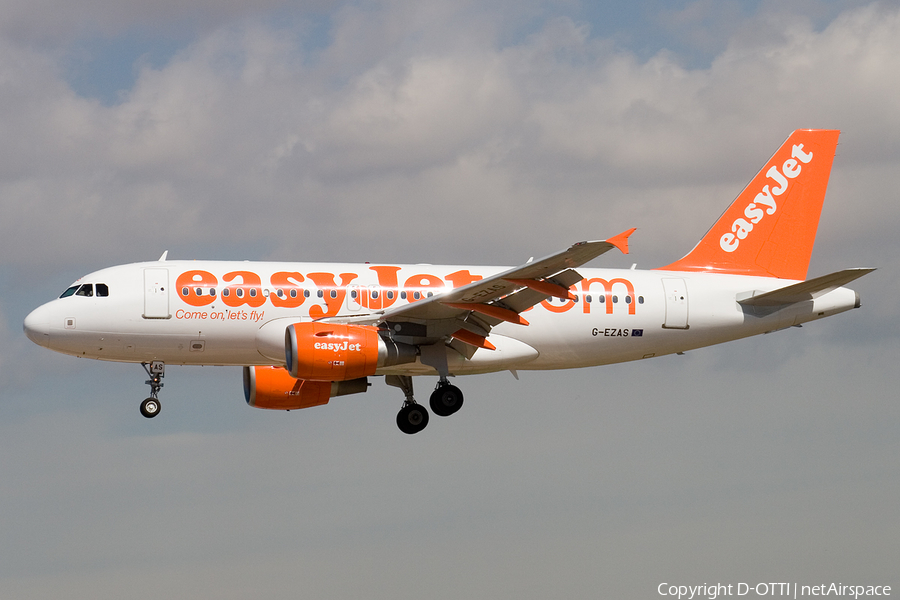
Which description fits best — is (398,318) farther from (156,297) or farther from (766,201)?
(766,201)

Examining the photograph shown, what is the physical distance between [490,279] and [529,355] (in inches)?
Answer: 221

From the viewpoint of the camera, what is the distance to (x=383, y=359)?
108 feet

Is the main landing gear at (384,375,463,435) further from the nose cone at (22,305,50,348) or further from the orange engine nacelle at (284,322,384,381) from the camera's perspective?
the nose cone at (22,305,50,348)

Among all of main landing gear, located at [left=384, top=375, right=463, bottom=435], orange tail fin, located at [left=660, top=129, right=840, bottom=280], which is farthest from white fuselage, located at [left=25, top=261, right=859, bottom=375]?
orange tail fin, located at [left=660, top=129, right=840, bottom=280]

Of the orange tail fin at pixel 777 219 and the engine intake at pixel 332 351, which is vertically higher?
the orange tail fin at pixel 777 219

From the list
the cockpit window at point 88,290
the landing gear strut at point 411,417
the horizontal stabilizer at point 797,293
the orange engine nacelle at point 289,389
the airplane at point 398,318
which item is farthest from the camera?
the orange engine nacelle at point 289,389

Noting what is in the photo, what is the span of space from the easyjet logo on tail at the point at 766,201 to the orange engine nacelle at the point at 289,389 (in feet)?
42.8

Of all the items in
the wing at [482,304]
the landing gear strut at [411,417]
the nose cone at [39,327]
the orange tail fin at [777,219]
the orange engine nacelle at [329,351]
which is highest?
the orange tail fin at [777,219]

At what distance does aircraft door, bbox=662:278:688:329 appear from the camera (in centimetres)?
3656

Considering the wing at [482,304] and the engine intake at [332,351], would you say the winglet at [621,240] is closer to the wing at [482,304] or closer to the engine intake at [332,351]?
the wing at [482,304]

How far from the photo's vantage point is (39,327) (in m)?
33.8

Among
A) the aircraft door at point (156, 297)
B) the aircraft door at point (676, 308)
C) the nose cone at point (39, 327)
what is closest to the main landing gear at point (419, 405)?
the aircraft door at point (676, 308)

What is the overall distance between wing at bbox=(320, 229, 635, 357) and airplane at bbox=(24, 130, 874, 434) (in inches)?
1.9

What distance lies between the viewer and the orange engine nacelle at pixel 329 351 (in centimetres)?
3191
